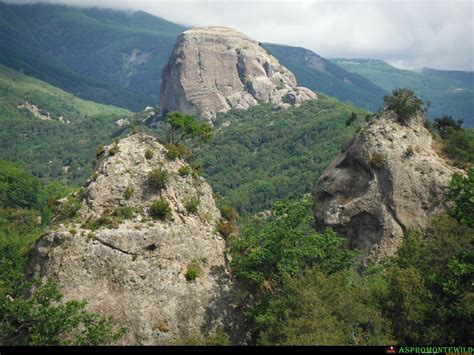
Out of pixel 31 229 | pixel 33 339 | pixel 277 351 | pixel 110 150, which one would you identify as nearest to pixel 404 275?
pixel 277 351

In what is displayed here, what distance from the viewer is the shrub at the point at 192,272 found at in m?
40.2

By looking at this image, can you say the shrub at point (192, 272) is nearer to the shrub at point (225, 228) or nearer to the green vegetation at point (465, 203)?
the shrub at point (225, 228)

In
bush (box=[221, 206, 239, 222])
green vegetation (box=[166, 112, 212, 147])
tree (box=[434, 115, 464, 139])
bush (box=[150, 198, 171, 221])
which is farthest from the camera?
tree (box=[434, 115, 464, 139])

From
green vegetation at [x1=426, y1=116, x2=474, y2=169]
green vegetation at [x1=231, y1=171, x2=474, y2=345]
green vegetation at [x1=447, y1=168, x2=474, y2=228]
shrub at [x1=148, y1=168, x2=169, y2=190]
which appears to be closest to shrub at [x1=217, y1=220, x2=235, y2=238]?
green vegetation at [x1=231, y1=171, x2=474, y2=345]

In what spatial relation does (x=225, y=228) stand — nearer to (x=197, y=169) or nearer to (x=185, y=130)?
(x=197, y=169)

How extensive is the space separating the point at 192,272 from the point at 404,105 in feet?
117

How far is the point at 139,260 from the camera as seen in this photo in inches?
1561

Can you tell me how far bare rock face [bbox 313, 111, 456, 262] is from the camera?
5662 centimetres

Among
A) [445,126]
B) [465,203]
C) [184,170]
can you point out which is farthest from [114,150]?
[445,126]

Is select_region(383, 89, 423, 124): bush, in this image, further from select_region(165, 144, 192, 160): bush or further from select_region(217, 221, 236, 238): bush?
select_region(217, 221, 236, 238): bush

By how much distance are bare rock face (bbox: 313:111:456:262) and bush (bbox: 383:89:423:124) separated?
2.52 feet

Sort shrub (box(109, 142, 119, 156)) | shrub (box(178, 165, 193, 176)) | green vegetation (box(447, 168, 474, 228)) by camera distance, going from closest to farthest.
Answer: green vegetation (box(447, 168, 474, 228)) < shrub (box(109, 142, 119, 156)) < shrub (box(178, 165, 193, 176))

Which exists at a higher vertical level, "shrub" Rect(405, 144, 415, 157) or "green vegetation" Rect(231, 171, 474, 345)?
"shrub" Rect(405, 144, 415, 157)

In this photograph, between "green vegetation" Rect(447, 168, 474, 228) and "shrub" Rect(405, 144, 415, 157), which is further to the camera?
"shrub" Rect(405, 144, 415, 157)
